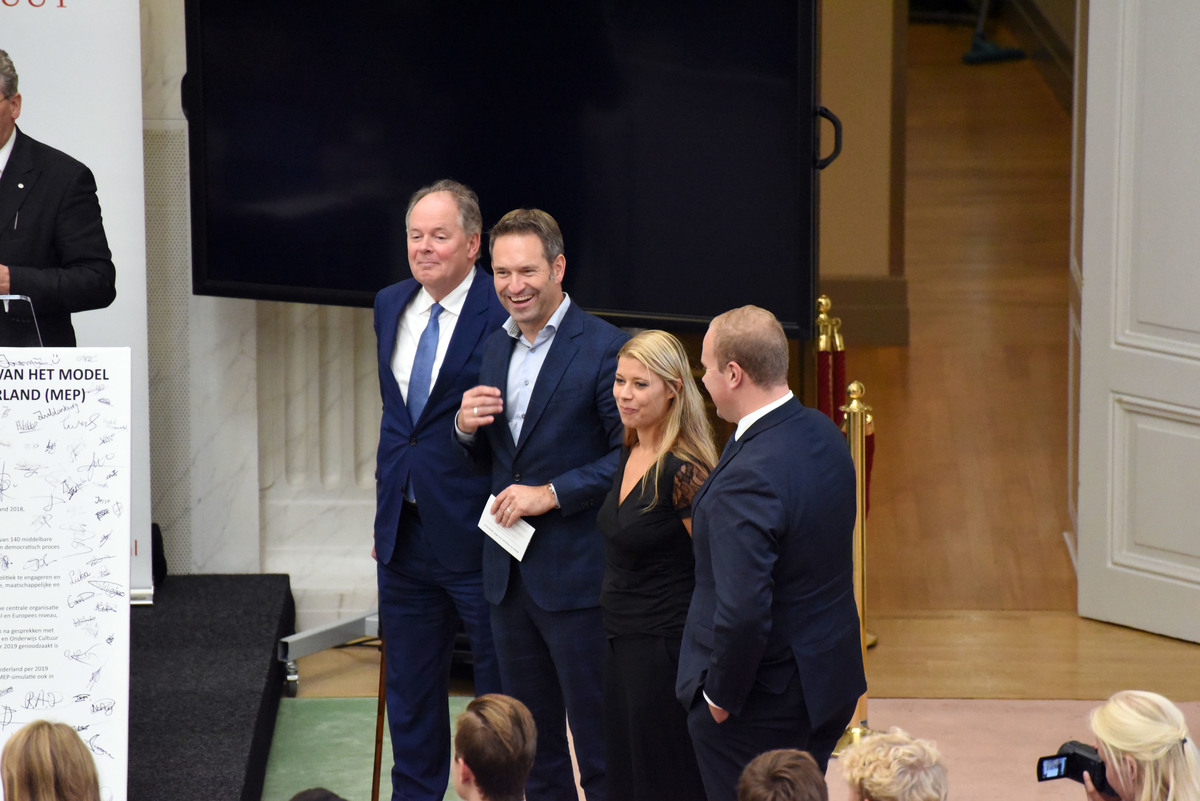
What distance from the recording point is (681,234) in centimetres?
484

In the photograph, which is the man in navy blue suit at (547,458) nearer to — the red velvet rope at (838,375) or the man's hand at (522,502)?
the man's hand at (522,502)

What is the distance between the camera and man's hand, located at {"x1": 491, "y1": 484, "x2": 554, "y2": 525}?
3.49 m

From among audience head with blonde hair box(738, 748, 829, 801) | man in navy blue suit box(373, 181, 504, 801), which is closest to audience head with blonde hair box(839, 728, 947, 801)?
audience head with blonde hair box(738, 748, 829, 801)

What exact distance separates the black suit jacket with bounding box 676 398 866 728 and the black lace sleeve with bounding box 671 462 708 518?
13 centimetres

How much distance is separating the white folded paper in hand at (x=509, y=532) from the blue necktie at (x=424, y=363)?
393 millimetres

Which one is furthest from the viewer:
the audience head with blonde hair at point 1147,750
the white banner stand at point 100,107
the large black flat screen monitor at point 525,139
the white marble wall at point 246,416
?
the white marble wall at point 246,416

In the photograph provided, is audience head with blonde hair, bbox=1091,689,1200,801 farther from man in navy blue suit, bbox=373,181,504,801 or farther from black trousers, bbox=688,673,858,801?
man in navy blue suit, bbox=373,181,504,801

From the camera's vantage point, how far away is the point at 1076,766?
96.7 inches

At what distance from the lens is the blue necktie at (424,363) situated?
382 centimetres

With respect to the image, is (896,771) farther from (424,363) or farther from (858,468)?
(858,468)

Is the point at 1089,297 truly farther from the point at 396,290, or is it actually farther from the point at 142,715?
→ the point at 142,715

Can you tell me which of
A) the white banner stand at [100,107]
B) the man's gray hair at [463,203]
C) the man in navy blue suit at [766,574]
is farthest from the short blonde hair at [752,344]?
the white banner stand at [100,107]

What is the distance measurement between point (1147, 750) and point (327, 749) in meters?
2.95

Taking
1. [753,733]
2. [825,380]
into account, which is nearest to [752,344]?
[753,733]
